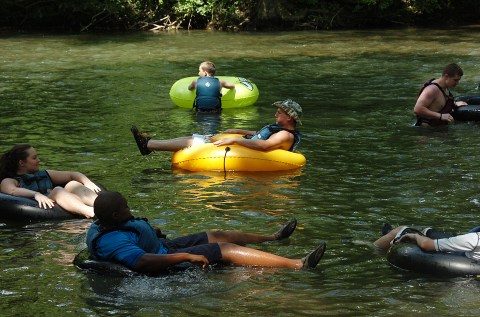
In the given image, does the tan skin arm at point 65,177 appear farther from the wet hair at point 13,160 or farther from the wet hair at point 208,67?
the wet hair at point 208,67

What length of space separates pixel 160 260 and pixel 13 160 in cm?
275

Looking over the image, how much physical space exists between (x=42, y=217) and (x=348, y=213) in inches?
113

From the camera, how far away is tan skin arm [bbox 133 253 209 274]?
6062 mm

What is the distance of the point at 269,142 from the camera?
9.68 meters

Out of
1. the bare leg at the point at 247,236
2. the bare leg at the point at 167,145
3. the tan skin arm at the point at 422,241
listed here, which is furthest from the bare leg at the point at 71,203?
the tan skin arm at the point at 422,241

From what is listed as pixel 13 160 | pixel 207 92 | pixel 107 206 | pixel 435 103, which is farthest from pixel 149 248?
pixel 207 92

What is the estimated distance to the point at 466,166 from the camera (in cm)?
974

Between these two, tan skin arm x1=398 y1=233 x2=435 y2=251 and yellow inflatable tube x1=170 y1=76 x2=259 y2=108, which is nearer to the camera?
tan skin arm x1=398 y1=233 x2=435 y2=251

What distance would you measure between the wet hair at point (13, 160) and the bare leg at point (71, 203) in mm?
482

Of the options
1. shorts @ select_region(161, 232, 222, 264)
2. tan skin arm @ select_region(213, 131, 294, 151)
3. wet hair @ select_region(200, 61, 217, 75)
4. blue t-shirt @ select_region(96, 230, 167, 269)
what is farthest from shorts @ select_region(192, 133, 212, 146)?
blue t-shirt @ select_region(96, 230, 167, 269)

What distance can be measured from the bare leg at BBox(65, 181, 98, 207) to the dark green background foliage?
Result: 19.8 m

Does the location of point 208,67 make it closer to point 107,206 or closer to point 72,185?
point 72,185

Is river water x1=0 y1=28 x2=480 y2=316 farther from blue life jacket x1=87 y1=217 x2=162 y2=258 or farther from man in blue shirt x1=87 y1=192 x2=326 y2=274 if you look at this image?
blue life jacket x1=87 y1=217 x2=162 y2=258

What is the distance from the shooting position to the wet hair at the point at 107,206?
6.11 m
